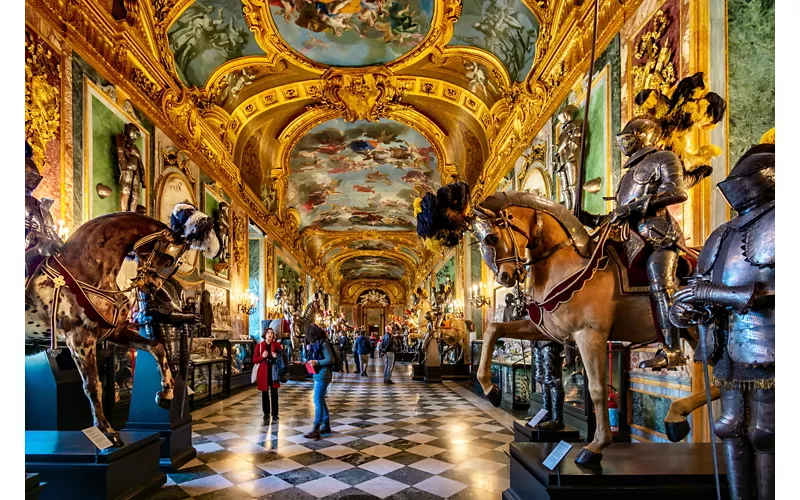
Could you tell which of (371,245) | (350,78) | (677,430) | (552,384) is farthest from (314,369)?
(371,245)

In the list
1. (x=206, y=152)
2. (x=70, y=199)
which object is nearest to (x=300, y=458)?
(x=70, y=199)

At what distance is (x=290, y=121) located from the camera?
52.4 feet

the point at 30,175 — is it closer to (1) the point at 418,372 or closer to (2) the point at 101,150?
(2) the point at 101,150

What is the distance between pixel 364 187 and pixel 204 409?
15.6 m

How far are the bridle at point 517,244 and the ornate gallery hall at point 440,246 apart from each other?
0.02 metres

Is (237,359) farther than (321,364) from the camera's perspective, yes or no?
Yes

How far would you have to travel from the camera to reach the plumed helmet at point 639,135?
3.71 meters

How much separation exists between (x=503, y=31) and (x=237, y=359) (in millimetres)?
11946

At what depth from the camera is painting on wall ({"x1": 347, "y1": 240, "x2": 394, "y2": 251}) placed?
3622 centimetres

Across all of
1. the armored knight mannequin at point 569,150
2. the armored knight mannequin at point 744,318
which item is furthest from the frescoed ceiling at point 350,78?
the armored knight mannequin at point 744,318

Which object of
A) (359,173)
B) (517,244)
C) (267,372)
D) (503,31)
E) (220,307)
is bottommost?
(267,372)

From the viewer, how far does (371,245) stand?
124 feet

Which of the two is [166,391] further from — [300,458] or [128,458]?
[300,458]

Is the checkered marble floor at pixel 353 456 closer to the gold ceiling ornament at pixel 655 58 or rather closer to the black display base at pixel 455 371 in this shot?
the gold ceiling ornament at pixel 655 58
